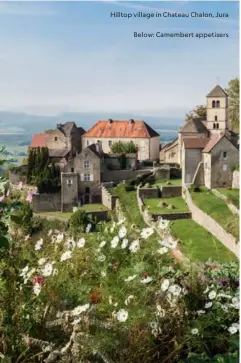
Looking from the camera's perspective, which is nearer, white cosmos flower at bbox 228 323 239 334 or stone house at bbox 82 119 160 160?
white cosmos flower at bbox 228 323 239 334

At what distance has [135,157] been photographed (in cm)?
1260

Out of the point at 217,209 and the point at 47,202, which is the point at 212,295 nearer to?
the point at 47,202

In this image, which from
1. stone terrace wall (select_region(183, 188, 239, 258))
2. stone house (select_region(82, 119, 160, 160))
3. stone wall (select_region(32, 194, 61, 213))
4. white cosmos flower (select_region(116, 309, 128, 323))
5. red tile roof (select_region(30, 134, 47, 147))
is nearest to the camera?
white cosmos flower (select_region(116, 309, 128, 323))

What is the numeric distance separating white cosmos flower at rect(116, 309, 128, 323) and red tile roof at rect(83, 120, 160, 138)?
10.8 metres

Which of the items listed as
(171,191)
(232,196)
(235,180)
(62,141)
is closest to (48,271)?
(232,196)

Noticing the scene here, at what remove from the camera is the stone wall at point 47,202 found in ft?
18.6

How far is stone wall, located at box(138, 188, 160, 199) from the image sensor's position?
898 centimetres

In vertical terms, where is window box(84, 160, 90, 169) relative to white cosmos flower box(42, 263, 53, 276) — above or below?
below

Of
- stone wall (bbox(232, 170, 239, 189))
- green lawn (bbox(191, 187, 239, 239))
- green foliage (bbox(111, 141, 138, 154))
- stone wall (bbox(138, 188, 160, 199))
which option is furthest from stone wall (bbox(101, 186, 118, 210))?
green foliage (bbox(111, 141, 138, 154))

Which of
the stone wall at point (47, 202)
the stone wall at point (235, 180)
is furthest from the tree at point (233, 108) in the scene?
the stone wall at point (47, 202)

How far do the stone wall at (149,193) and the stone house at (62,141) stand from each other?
4.74 ft

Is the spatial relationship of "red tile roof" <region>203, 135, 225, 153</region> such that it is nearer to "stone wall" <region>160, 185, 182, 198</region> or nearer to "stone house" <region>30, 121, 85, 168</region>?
"stone wall" <region>160, 185, 182, 198</region>

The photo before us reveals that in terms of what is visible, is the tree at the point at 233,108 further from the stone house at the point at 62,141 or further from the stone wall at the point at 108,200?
the stone wall at the point at 108,200

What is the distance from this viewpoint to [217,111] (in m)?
13.7
